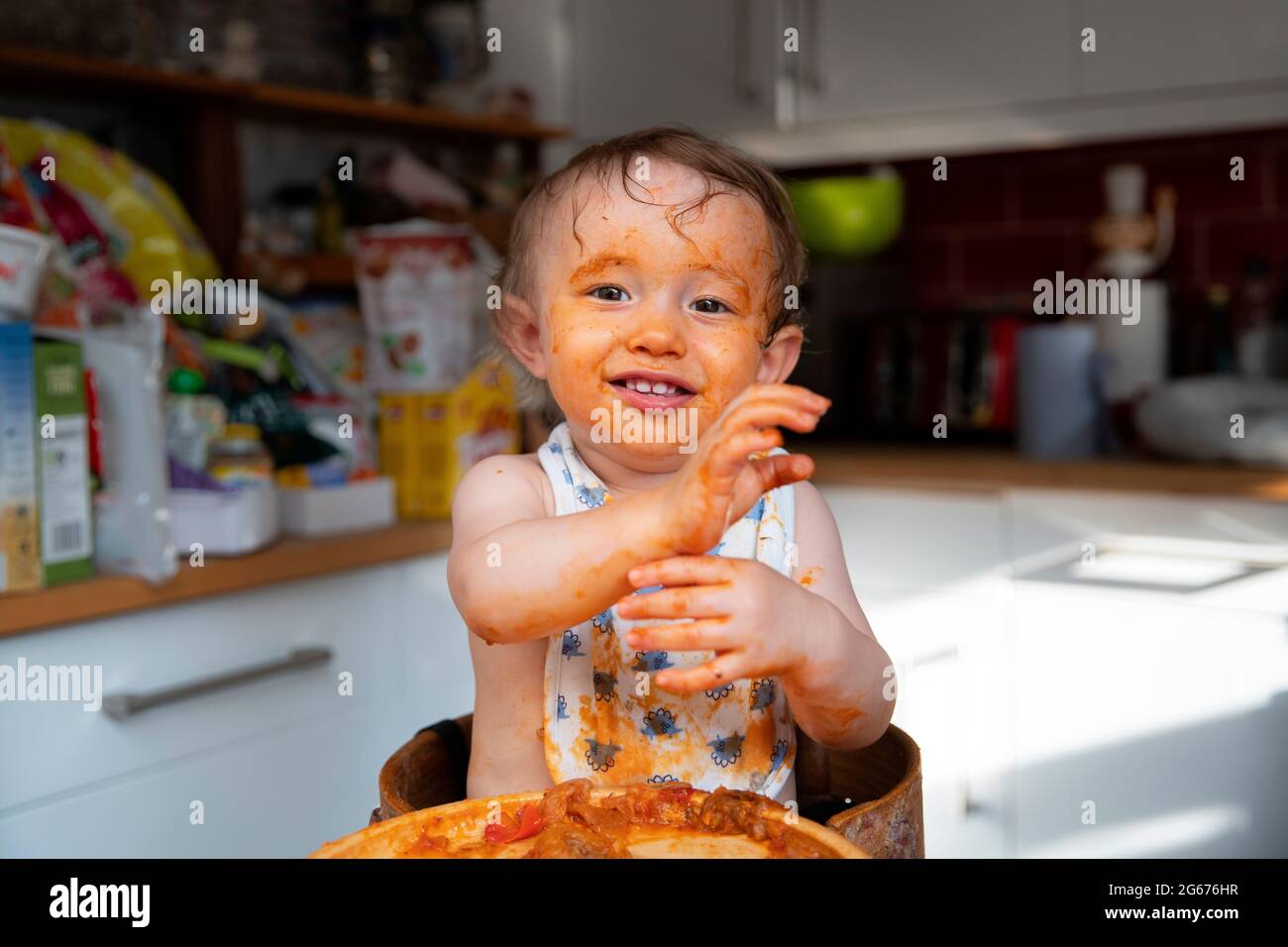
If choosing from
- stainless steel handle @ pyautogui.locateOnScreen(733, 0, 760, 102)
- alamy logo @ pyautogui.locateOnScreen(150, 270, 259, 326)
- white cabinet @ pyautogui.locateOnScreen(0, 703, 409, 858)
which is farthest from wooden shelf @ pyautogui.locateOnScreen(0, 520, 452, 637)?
stainless steel handle @ pyautogui.locateOnScreen(733, 0, 760, 102)

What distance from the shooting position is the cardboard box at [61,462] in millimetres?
957

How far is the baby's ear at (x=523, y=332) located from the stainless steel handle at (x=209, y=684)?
0.65m

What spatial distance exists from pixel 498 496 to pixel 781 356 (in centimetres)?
15

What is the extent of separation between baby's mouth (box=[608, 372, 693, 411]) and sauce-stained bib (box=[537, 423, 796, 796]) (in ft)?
0.27

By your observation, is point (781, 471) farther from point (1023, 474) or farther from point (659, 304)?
point (1023, 474)

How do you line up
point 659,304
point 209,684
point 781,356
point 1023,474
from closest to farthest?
1. point 659,304
2. point 781,356
3. point 209,684
4. point 1023,474

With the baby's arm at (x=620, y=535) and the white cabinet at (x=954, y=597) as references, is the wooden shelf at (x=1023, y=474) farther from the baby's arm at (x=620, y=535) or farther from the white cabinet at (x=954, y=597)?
the baby's arm at (x=620, y=535)

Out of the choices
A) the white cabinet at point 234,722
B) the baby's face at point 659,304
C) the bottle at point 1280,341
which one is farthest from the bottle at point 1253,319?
the baby's face at point 659,304

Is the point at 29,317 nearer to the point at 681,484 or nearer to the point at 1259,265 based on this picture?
the point at 681,484

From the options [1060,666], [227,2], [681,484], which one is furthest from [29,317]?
[1060,666]

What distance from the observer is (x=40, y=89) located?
1322 mm

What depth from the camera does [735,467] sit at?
14.8 inches
